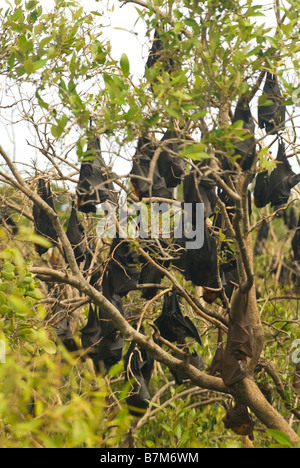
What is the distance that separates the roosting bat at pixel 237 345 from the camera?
453 cm

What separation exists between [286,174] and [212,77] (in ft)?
7.39

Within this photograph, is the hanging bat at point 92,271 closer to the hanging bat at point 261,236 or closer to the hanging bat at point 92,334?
the hanging bat at point 92,334

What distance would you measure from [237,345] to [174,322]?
0.79m

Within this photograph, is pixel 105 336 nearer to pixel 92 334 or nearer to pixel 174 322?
pixel 92 334

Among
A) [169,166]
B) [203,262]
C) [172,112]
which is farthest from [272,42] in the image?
[169,166]

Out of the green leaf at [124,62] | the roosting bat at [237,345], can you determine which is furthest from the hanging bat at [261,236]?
the green leaf at [124,62]

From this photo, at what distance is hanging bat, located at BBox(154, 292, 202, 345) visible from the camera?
5.28 metres

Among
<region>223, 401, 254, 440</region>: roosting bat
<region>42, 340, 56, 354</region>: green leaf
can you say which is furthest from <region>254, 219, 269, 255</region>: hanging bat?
<region>42, 340, 56, 354</region>: green leaf

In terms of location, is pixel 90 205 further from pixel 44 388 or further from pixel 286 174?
pixel 44 388

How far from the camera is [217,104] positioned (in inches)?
150
